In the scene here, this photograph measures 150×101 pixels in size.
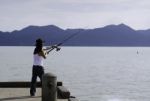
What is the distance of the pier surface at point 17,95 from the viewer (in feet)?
52.1

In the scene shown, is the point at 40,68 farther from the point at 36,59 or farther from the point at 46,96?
the point at 46,96

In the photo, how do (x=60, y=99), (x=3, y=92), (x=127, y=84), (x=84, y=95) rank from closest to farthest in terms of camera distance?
(x=60, y=99)
(x=3, y=92)
(x=84, y=95)
(x=127, y=84)

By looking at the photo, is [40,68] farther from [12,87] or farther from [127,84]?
[127,84]

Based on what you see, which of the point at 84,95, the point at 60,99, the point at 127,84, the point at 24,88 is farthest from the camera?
the point at 127,84

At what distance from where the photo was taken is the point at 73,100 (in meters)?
14.8

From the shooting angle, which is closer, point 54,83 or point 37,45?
point 54,83

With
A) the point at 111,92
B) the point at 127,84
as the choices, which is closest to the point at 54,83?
the point at 111,92

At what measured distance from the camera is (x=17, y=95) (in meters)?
17.0

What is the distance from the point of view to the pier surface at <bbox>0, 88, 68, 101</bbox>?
625 inches

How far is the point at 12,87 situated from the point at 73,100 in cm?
529

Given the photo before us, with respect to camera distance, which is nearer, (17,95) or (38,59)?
(38,59)

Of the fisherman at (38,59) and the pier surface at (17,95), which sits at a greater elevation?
the fisherman at (38,59)

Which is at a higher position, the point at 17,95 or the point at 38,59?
the point at 38,59

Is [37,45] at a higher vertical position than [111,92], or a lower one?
higher
